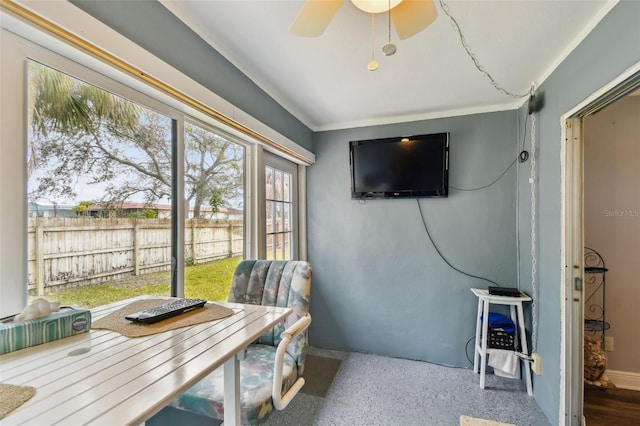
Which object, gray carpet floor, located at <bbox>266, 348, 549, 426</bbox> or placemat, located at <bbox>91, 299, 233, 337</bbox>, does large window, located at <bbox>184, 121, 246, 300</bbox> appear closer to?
placemat, located at <bbox>91, 299, 233, 337</bbox>

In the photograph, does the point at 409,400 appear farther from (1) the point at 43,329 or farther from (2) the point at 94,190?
(2) the point at 94,190

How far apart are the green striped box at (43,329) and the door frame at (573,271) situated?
91.0 inches

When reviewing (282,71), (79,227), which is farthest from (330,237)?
(79,227)

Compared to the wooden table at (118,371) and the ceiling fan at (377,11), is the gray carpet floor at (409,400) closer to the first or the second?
the wooden table at (118,371)

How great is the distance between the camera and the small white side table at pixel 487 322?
2.01 meters

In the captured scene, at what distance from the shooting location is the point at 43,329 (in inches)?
32.3

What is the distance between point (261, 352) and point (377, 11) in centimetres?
173

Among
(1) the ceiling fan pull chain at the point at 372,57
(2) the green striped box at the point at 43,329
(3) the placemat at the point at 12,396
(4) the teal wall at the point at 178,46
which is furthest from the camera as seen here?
(1) the ceiling fan pull chain at the point at 372,57

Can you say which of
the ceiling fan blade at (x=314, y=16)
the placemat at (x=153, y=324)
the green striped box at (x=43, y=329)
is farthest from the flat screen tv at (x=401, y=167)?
the green striped box at (x=43, y=329)

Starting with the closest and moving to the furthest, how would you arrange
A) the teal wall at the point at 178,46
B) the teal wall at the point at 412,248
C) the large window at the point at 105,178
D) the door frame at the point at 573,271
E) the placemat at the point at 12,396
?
the placemat at the point at 12,396
the large window at the point at 105,178
the teal wall at the point at 178,46
the door frame at the point at 573,271
the teal wall at the point at 412,248

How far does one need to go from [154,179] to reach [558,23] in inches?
86.5

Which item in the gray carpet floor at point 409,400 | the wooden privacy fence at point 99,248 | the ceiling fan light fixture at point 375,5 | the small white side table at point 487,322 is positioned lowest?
the gray carpet floor at point 409,400

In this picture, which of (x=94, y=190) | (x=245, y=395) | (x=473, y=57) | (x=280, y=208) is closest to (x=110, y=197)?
(x=94, y=190)

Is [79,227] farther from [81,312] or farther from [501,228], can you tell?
[501,228]
